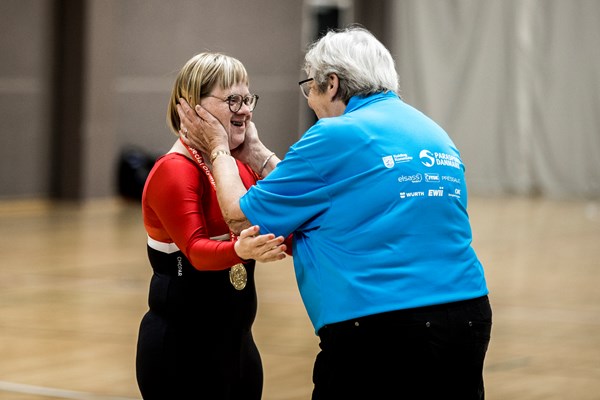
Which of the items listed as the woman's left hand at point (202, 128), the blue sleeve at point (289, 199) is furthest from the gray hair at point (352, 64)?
the woman's left hand at point (202, 128)

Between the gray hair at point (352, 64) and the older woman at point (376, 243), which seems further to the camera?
the gray hair at point (352, 64)

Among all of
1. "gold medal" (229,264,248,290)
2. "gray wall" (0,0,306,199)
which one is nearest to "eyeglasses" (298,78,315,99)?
"gold medal" (229,264,248,290)

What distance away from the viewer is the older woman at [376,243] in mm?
3062

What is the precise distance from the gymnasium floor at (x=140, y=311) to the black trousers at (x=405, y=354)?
2.46 m

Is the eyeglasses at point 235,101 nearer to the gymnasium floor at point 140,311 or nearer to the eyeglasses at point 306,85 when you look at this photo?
the eyeglasses at point 306,85

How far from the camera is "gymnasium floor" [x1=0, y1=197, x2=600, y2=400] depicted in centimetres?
590

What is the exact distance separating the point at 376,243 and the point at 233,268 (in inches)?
22.6

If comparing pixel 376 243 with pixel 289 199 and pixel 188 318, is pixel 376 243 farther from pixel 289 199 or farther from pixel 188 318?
pixel 188 318

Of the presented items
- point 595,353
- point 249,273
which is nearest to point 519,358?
point 595,353

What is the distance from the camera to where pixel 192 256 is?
10.6 feet

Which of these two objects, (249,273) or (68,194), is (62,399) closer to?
(249,273)

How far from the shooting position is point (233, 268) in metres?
3.46

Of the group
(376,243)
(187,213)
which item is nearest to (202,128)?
(187,213)

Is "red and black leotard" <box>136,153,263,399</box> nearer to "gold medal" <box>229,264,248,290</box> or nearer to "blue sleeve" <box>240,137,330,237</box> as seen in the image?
"gold medal" <box>229,264,248,290</box>
